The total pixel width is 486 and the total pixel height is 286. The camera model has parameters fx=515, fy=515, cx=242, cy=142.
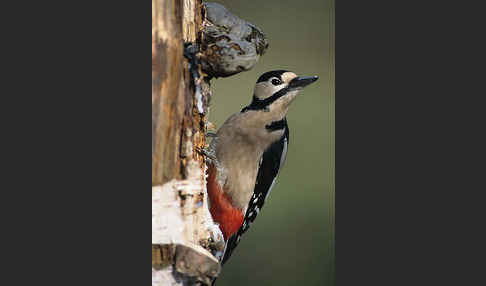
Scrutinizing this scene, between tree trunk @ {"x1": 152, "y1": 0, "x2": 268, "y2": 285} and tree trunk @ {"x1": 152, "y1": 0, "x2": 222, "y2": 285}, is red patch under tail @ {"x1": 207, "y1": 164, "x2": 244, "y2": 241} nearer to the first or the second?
tree trunk @ {"x1": 152, "y1": 0, "x2": 268, "y2": 285}

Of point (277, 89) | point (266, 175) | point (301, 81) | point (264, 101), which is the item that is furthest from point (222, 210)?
point (301, 81)

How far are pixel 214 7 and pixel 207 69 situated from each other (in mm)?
420

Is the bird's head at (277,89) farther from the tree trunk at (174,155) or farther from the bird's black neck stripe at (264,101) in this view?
the tree trunk at (174,155)

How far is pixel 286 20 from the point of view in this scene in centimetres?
329

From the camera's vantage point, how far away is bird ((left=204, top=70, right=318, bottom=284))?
137 inches

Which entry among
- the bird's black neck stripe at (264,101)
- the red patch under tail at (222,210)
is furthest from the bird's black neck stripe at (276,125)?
the red patch under tail at (222,210)

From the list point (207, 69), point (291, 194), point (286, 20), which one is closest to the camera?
point (207, 69)

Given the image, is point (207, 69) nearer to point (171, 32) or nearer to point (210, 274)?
point (171, 32)

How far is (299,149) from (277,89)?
1.44ft

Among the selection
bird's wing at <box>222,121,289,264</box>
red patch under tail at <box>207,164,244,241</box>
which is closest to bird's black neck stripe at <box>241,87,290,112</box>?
bird's wing at <box>222,121,289,264</box>

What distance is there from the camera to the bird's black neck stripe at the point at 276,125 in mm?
3639

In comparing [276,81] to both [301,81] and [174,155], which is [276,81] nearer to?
[301,81]

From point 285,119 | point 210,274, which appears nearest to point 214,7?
point 285,119

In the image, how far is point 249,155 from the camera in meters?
3.62
